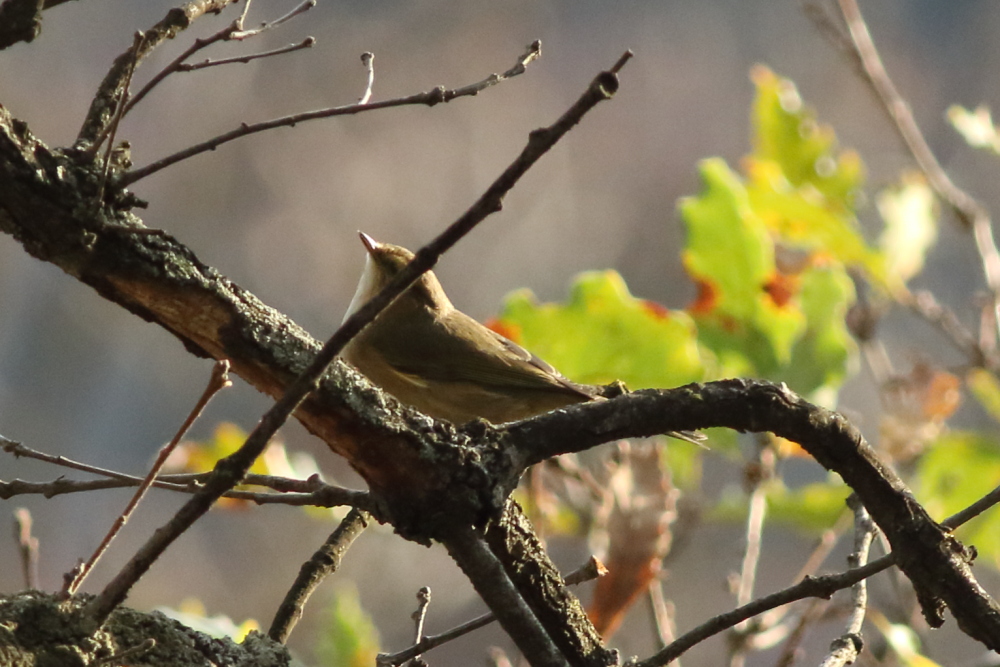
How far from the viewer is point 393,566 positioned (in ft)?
28.2

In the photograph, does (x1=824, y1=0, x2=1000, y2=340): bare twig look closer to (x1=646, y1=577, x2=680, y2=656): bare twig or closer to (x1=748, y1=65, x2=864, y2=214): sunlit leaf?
(x1=748, y1=65, x2=864, y2=214): sunlit leaf

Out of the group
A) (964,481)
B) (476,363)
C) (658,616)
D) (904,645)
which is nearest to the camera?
(904,645)

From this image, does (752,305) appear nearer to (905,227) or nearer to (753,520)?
(753,520)

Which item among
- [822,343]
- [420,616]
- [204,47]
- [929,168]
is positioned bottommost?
[420,616]

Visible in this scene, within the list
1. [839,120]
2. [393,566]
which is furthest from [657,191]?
[393,566]

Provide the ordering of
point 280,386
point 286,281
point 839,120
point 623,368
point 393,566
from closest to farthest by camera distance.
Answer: point 280,386 < point 623,368 < point 393,566 < point 286,281 < point 839,120

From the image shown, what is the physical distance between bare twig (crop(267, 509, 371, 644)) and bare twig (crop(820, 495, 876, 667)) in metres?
0.77

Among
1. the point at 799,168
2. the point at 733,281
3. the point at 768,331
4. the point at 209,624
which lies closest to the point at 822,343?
the point at 768,331

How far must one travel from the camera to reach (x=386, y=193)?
10602mm

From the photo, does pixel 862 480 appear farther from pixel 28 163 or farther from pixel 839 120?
pixel 839 120

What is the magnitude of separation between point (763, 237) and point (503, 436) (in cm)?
175

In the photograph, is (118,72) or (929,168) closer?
(118,72)

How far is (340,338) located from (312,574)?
85cm

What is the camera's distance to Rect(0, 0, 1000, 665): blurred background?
870 cm
